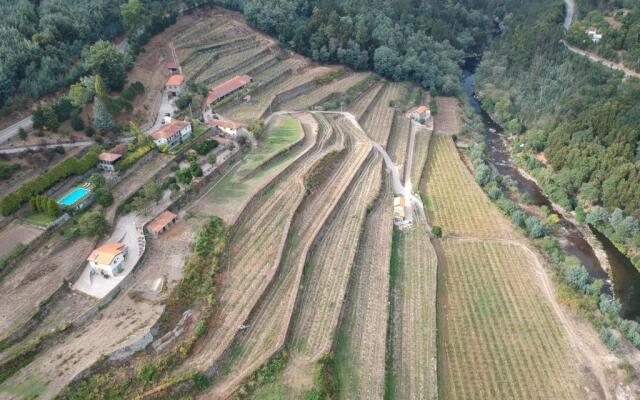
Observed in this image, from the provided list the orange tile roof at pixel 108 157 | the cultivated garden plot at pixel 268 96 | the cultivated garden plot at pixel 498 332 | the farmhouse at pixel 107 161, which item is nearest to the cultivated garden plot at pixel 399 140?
the cultivated garden plot at pixel 268 96

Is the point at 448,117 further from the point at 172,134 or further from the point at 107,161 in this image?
the point at 107,161

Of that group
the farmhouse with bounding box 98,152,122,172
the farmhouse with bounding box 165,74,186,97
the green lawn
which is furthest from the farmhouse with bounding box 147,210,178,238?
the farmhouse with bounding box 165,74,186,97

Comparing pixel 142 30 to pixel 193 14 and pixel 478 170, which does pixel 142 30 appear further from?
pixel 478 170

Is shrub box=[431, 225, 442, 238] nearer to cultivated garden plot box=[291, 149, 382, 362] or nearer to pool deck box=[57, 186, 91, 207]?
cultivated garden plot box=[291, 149, 382, 362]

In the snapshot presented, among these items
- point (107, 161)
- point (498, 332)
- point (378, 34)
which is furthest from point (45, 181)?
point (378, 34)

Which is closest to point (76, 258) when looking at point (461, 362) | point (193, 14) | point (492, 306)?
point (461, 362)

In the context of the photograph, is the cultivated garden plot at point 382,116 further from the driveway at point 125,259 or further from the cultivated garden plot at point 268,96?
the driveway at point 125,259
